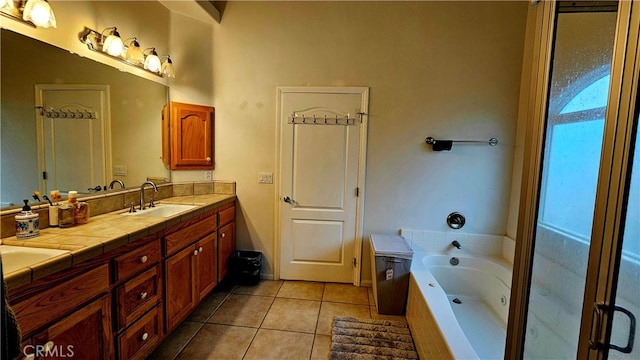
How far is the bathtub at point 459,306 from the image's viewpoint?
1644mm

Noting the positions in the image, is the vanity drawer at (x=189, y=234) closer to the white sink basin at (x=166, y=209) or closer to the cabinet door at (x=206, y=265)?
the cabinet door at (x=206, y=265)

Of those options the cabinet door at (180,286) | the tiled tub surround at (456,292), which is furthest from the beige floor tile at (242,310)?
the tiled tub surround at (456,292)

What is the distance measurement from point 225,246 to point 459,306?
221cm

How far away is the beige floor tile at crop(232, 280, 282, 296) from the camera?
287 centimetres

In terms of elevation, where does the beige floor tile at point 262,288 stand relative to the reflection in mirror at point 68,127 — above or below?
below

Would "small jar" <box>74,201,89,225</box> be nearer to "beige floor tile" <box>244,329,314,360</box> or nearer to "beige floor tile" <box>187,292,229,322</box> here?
"beige floor tile" <box>187,292,229,322</box>

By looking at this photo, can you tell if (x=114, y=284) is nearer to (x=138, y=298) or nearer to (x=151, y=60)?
(x=138, y=298)

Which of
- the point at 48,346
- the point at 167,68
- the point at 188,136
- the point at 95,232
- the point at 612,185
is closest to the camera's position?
the point at 612,185

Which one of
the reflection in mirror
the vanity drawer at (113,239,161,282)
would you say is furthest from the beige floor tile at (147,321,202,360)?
the reflection in mirror

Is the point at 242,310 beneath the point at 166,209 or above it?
beneath

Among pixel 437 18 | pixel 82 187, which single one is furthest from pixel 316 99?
pixel 82 187

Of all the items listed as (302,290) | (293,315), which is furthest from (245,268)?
(293,315)

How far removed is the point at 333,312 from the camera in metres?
2.56

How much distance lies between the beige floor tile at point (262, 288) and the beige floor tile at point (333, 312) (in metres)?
0.56
